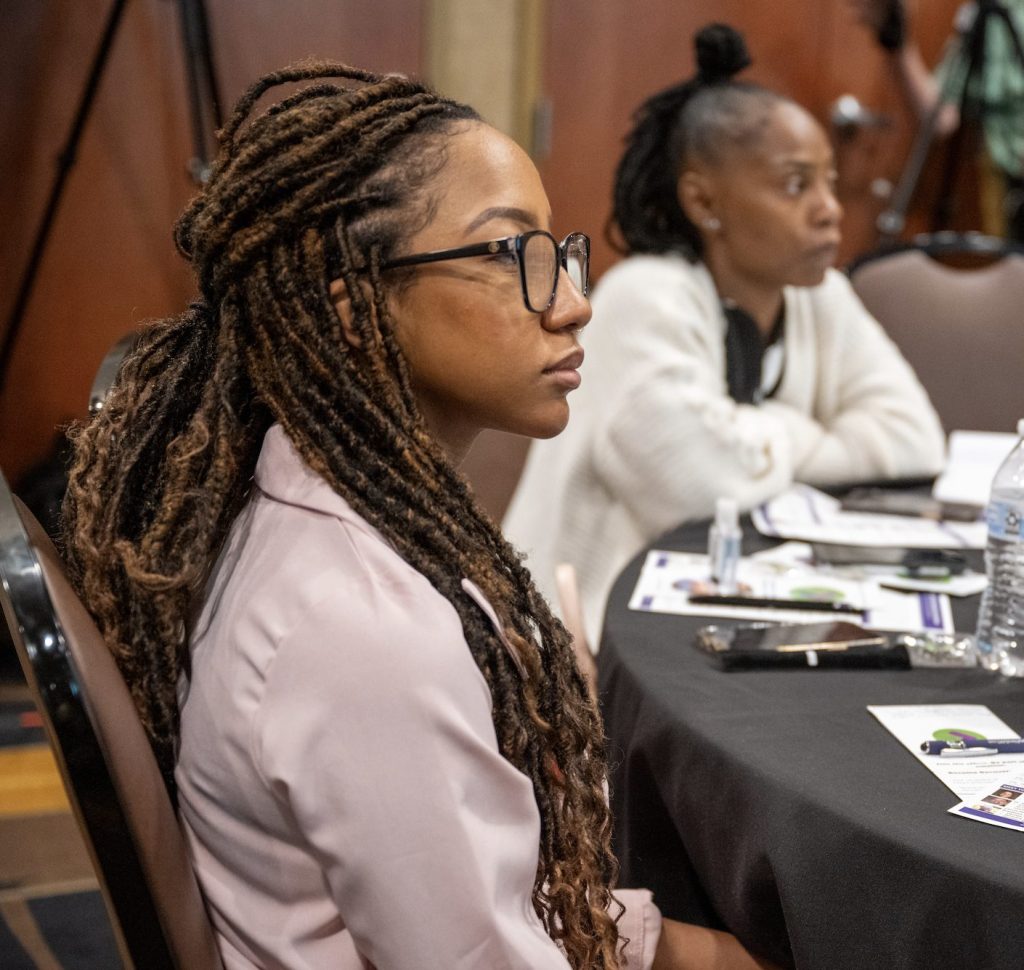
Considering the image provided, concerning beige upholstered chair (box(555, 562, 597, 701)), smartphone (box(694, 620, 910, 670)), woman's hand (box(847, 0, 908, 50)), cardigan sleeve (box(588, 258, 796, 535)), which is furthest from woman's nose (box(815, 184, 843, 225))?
woman's hand (box(847, 0, 908, 50))

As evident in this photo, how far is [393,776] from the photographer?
2.35 ft

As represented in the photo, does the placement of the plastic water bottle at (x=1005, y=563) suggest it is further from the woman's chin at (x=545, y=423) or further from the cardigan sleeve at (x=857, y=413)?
the cardigan sleeve at (x=857, y=413)

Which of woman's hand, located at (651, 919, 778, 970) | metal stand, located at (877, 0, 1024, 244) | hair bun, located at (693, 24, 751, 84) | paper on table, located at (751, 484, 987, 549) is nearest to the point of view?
woman's hand, located at (651, 919, 778, 970)

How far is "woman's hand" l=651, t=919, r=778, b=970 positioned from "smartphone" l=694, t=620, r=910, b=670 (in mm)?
266

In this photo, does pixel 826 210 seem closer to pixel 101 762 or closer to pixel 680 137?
pixel 680 137

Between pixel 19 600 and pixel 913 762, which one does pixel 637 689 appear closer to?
pixel 913 762

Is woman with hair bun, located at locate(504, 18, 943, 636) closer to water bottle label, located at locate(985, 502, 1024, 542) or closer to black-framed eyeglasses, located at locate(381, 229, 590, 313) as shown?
water bottle label, located at locate(985, 502, 1024, 542)

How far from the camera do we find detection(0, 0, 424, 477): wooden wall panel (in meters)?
3.16

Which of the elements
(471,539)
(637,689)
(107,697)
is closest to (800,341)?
(637,689)

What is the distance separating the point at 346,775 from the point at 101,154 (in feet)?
9.85

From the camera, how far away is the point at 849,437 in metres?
2.17

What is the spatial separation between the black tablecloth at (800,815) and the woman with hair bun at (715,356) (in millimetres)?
625

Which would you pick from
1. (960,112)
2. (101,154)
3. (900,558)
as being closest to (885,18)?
(960,112)

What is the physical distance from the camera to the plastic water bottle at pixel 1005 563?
1.32 metres
